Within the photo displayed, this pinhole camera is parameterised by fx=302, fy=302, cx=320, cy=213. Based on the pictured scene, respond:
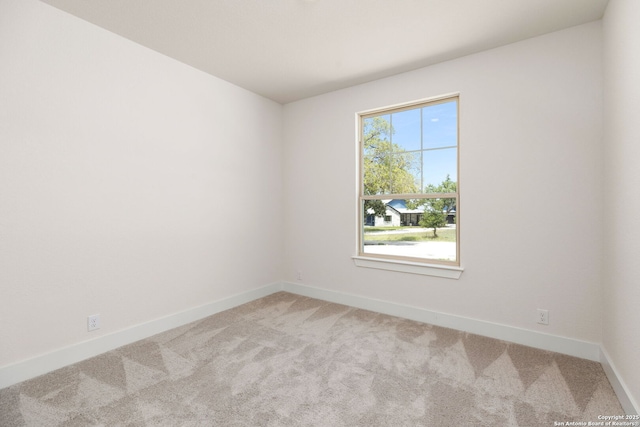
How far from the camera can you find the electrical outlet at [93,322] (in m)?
2.48

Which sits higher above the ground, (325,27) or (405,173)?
(325,27)

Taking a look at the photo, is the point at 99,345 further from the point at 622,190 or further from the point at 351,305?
the point at 622,190

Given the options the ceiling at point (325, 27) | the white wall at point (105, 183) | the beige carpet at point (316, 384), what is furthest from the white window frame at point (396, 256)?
the white wall at point (105, 183)

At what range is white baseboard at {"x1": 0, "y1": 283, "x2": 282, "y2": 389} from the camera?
2.11 meters

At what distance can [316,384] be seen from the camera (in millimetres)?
2098

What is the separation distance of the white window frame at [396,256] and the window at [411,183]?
11 millimetres

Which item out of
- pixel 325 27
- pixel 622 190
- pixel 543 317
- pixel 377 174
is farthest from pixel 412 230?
pixel 325 27

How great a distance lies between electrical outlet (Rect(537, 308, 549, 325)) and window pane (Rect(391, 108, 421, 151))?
1926 millimetres

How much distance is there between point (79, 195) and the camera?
2432mm

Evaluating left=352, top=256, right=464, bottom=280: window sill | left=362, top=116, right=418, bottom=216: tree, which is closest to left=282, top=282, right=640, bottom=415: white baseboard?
left=352, top=256, right=464, bottom=280: window sill

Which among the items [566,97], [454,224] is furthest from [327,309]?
[566,97]

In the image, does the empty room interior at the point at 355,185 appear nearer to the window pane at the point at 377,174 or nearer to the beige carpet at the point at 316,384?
the beige carpet at the point at 316,384

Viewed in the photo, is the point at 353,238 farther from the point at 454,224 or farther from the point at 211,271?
the point at 211,271

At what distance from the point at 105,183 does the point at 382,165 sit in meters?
2.82
